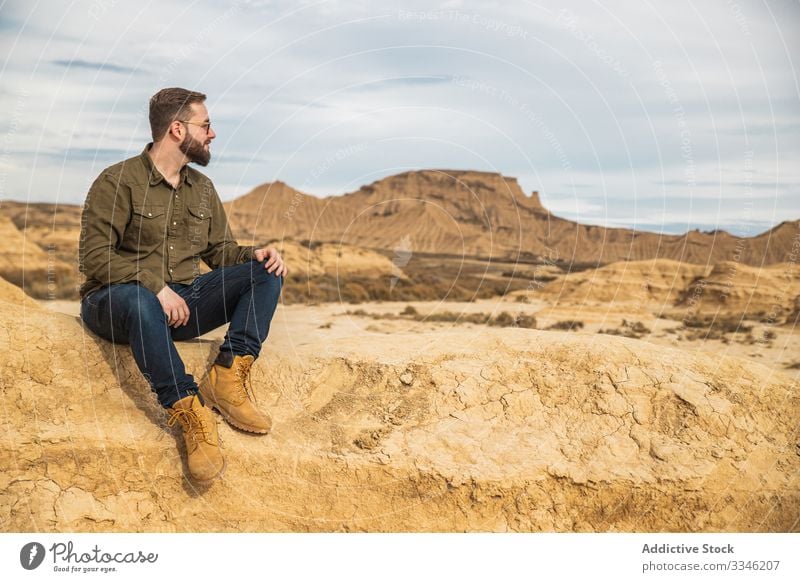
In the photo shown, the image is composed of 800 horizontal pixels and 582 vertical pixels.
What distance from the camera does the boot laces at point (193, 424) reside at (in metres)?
4.95

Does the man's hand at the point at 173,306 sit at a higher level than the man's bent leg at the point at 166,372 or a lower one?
higher

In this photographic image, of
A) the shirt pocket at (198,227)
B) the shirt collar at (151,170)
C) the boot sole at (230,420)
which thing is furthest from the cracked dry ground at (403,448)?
the shirt collar at (151,170)

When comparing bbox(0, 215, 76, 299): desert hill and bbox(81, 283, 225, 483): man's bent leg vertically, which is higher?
bbox(81, 283, 225, 483): man's bent leg

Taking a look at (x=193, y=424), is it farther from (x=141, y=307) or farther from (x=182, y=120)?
(x=182, y=120)

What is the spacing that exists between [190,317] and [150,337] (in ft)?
2.25

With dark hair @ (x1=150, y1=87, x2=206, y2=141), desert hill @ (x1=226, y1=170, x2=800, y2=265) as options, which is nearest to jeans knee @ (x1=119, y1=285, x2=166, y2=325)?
dark hair @ (x1=150, y1=87, x2=206, y2=141)

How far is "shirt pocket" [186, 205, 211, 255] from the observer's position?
5.59 metres

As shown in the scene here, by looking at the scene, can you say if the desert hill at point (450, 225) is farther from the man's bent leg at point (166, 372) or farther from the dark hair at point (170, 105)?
the man's bent leg at point (166, 372)

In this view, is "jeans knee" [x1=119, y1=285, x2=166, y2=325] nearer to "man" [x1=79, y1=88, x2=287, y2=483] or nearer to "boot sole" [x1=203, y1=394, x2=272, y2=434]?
"man" [x1=79, y1=88, x2=287, y2=483]

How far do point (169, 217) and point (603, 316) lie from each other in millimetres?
15471

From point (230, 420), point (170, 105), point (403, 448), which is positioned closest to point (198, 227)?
point (170, 105)

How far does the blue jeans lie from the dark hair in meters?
1.04

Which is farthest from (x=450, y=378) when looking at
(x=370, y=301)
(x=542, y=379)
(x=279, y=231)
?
(x=279, y=231)

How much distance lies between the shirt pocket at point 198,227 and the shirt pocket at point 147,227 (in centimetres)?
22
